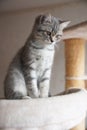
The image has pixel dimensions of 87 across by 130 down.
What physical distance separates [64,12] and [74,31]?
104cm

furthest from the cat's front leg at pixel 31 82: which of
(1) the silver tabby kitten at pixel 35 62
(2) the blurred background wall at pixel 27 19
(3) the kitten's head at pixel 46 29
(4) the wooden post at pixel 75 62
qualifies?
(2) the blurred background wall at pixel 27 19

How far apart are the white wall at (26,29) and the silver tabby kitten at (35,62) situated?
102 centimetres

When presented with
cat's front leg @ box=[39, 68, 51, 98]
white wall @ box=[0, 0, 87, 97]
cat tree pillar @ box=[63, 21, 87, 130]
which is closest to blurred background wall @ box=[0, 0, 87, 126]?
white wall @ box=[0, 0, 87, 97]

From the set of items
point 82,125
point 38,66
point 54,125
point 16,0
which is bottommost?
point 82,125

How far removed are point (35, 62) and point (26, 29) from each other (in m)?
1.29

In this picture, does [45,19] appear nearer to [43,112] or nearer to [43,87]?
[43,87]

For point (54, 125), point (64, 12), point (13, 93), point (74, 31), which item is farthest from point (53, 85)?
point (54, 125)

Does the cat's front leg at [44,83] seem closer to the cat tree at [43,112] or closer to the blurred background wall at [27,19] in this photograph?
the cat tree at [43,112]

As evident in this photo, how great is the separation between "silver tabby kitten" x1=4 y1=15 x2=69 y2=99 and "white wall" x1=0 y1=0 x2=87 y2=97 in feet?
3.36

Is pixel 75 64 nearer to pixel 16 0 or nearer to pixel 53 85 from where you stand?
pixel 53 85

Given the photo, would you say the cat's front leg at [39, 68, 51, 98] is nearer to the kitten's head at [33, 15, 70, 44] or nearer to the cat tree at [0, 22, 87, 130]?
the kitten's head at [33, 15, 70, 44]

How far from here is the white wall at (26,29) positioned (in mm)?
1866

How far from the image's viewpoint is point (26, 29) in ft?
6.70

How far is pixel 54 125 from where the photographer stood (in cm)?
55
